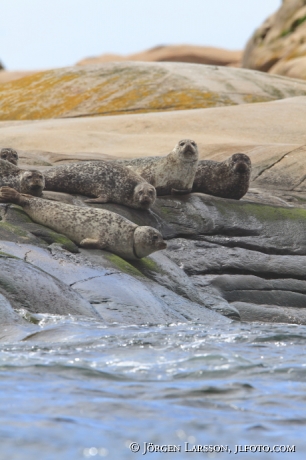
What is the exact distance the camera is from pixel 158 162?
1188 cm

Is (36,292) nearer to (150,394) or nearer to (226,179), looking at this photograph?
(150,394)

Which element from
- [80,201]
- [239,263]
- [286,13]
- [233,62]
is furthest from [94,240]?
[233,62]

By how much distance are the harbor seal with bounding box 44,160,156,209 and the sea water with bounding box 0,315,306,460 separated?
3.75m

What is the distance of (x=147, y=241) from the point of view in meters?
8.95

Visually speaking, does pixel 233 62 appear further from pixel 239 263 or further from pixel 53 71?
pixel 239 263

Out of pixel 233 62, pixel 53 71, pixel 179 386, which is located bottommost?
pixel 233 62

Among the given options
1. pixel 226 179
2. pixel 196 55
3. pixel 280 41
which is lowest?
pixel 196 55

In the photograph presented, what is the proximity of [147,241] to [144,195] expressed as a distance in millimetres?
1438

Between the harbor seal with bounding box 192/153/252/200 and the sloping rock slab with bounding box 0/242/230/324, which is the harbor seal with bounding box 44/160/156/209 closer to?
the harbor seal with bounding box 192/153/252/200

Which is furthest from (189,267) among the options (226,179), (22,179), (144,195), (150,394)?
(150,394)

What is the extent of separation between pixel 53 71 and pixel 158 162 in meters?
13.8

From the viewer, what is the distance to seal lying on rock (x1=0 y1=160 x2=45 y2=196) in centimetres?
969

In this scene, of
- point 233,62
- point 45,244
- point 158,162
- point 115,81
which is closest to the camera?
point 45,244

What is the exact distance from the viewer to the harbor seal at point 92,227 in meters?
8.98
